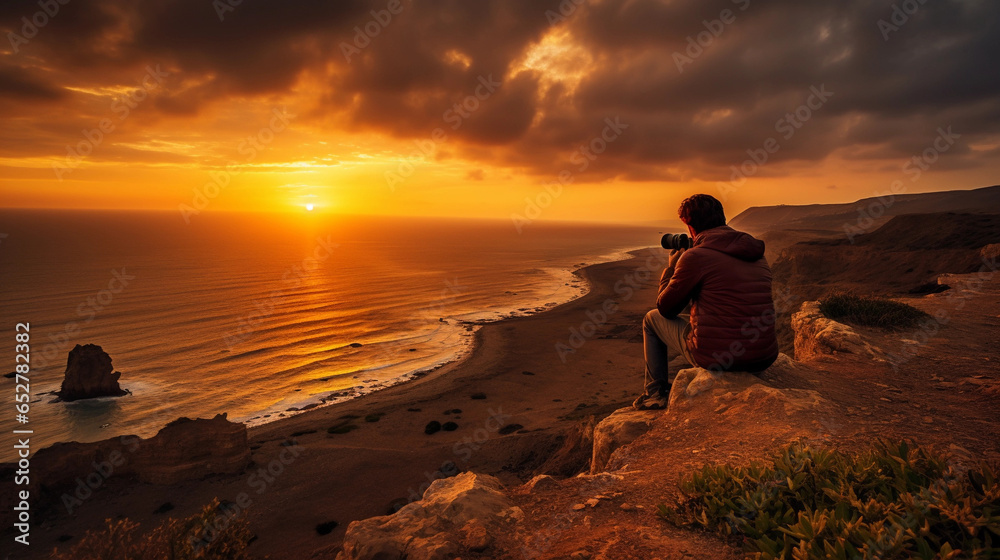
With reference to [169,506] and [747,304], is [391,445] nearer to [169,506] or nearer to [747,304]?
[169,506]

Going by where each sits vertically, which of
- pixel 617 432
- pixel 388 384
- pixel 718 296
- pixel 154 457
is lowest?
pixel 388 384

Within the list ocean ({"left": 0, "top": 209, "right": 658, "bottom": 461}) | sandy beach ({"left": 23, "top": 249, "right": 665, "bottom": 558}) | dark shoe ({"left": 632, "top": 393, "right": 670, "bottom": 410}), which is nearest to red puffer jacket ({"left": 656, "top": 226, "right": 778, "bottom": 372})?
dark shoe ({"left": 632, "top": 393, "right": 670, "bottom": 410})

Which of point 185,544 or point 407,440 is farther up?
point 185,544

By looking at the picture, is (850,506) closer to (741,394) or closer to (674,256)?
(741,394)

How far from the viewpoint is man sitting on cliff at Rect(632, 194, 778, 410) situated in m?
5.23

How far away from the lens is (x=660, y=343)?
6.65 meters

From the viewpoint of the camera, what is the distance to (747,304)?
5238 millimetres

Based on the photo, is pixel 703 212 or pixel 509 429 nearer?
pixel 703 212

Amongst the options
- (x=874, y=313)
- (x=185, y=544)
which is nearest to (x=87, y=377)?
(x=185, y=544)

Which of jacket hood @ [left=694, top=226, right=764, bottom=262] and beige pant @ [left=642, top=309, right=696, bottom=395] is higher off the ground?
jacket hood @ [left=694, top=226, right=764, bottom=262]

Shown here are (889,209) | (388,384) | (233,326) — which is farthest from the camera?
(889,209)

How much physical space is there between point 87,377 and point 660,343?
115ft

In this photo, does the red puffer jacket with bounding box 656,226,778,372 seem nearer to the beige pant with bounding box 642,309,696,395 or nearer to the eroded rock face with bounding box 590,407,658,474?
the beige pant with bounding box 642,309,696,395

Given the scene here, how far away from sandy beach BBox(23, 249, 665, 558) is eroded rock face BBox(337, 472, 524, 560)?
408 centimetres
